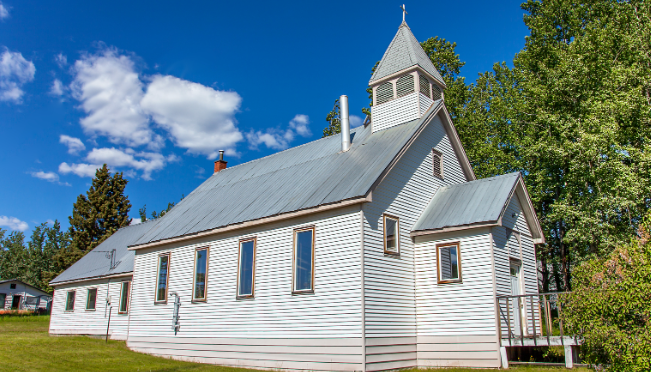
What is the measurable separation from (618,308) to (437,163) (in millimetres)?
9508

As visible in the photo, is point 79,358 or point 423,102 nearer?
point 79,358

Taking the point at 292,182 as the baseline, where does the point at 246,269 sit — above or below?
below

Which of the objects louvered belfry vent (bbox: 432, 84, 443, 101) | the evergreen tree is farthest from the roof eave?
the evergreen tree

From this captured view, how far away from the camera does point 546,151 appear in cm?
2702

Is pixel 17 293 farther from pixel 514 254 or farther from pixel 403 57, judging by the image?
pixel 514 254

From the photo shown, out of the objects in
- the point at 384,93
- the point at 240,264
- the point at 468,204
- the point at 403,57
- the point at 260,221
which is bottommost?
the point at 240,264

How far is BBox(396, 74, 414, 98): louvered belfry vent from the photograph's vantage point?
2027cm

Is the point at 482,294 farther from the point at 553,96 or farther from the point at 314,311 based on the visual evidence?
the point at 553,96

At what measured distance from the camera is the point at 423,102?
20031 mm

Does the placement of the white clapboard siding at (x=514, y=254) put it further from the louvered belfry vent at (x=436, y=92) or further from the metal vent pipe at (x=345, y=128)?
the metal vent pipe at (x=345, y=128)

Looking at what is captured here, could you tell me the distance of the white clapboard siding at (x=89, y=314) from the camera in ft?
89.4

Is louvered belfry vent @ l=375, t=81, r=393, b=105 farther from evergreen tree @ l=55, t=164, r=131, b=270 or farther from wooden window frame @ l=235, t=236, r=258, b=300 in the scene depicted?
evergreen tree @ l=55, t=164, r=131, b=270

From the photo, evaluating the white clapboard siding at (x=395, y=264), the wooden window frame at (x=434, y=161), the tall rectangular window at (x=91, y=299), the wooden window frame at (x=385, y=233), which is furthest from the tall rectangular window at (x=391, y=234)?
the tall rectangular window at (x=91, y=299)

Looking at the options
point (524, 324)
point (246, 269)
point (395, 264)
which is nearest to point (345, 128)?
point (395, 264)
